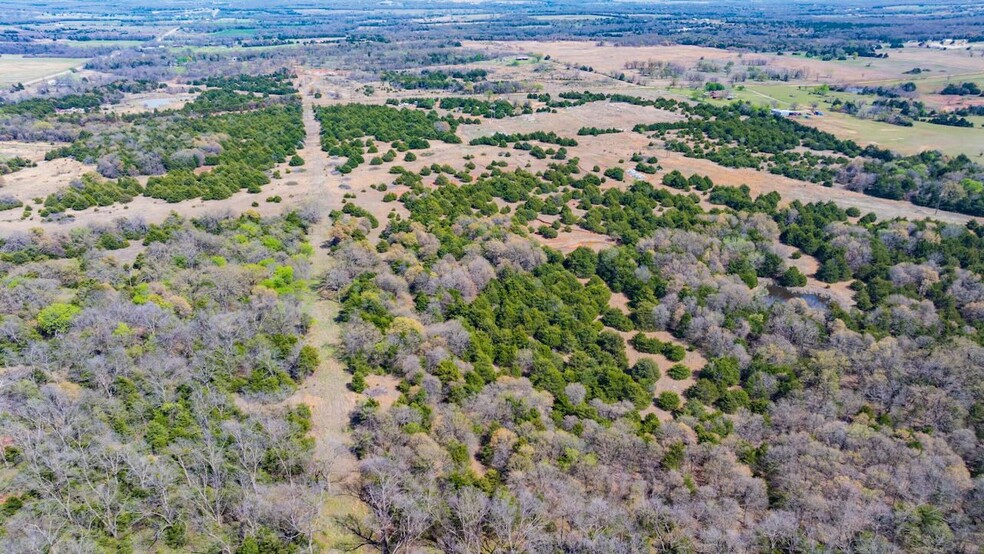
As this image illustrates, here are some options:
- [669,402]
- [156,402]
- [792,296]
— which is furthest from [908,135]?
[156,402]

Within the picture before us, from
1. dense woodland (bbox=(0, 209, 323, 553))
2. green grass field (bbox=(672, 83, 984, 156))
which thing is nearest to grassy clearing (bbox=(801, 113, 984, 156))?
green grass field (bbox=(672, 83, 984, 156))

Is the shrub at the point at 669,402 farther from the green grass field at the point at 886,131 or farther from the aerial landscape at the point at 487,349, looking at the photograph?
the green grass field at the point at 886,131

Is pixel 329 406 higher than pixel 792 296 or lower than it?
lower

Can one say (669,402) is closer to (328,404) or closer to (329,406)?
(329,406)

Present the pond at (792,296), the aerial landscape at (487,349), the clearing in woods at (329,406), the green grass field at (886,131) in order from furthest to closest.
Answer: the green grass field at (886,131) → the pond at (792,296) → the clearing in woods at (329,406) → the aerial landscape at (487,349)

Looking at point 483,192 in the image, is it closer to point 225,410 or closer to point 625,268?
point 625,268

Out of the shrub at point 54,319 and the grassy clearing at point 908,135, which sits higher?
the grassy clearing at point 908,135

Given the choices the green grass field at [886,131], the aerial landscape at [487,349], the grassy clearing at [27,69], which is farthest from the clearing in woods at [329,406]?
the grassy clearing at [27,69]
